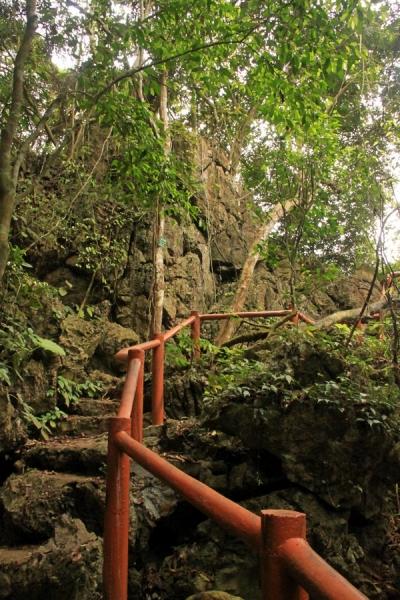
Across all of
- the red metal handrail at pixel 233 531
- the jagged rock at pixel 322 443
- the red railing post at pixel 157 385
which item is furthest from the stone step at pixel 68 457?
the jagged rock at pixel 322 443

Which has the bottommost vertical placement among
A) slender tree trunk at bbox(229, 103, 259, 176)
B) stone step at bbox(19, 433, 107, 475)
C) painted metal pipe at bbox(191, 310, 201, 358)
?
stone step at bbox(19, 433, 107, 475)

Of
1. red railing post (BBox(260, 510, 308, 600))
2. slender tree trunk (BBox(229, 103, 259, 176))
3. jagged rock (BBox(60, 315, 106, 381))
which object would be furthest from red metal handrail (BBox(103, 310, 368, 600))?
slender tree trunk (BBox(229, 103, 259, 176))

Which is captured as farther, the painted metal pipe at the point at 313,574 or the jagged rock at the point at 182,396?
the jagged rock at the point at 182,396

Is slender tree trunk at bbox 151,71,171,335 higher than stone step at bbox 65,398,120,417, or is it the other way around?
slender tree trunk at bbox 151,71,171,335

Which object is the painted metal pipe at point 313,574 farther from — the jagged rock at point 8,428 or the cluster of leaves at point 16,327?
the cluster of leaves at point 16,327

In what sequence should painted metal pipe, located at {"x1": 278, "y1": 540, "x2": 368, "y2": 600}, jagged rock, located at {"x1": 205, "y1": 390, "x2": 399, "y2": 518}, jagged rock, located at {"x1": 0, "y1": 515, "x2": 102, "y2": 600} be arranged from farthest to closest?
jagged rock, located at {"x1": 205, "y1": 390, "x2": 399, "y2": 518}, jagged rock, located at {"x1": 0, "y1": 515, "x2": 102, "y2": 600}, painted metal pipe, located at {"x1": 278, "y1": 540, "x2": 368, "y2": 600}

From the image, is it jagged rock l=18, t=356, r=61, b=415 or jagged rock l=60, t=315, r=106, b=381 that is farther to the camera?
jagged rock l=60, t=315, r=106, b=381

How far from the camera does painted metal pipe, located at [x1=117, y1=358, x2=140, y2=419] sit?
219cm

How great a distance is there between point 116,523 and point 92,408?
3.11 meters

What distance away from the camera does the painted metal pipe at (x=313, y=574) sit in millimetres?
826

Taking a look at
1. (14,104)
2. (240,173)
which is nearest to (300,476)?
(14,104)

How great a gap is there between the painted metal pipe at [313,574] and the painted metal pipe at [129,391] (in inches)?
50.0

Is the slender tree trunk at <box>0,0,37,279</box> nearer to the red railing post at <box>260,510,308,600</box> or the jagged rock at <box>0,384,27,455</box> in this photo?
the jagged rock at <box>0,384,27,455</box>

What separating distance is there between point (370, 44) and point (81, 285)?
332 inches
